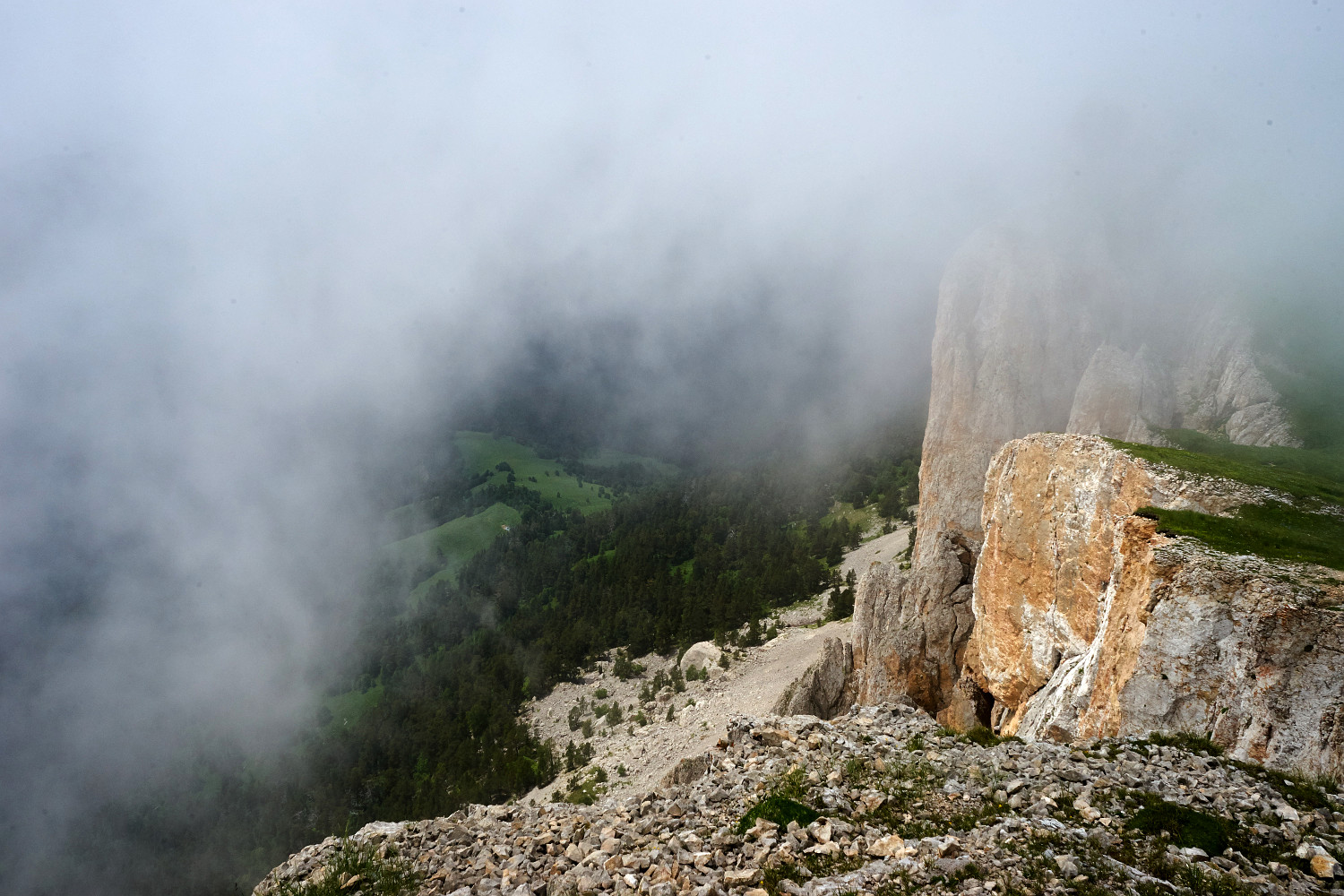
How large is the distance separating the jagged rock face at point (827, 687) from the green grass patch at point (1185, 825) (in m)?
32.2

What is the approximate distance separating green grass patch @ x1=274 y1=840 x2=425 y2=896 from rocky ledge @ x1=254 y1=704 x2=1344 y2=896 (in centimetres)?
7

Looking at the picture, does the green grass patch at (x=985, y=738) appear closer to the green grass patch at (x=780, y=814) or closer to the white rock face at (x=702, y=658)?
the green grass patch at (x=780, y=814)

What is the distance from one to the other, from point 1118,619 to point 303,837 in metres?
132

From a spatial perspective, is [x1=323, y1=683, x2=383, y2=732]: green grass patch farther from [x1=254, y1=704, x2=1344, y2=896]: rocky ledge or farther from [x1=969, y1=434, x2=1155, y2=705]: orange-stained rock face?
[x1=254, y1=704, x2=1344, y2=896]: rocky ledge

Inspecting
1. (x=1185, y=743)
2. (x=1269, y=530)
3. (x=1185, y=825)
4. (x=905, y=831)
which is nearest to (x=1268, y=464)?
(x=1269, y=530)

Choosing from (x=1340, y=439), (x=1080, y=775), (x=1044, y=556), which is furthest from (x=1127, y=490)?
(x=1340, y=439)

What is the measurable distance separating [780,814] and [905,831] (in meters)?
2.04

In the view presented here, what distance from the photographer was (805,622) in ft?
282

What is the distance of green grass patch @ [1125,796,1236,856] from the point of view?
28.6ft

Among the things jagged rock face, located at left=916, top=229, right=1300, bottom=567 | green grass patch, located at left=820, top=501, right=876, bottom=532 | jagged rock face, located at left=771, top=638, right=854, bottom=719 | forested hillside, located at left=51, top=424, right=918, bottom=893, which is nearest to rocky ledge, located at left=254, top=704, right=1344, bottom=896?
jagged rock face, located at left=771, top=638, right=854, bottom=719

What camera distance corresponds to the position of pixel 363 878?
1112 cm

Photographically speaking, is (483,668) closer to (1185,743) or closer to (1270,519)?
(1270,519)

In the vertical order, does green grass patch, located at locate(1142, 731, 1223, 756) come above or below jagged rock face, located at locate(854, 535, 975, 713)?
above

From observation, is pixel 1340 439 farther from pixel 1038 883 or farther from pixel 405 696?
pixel 405 696
